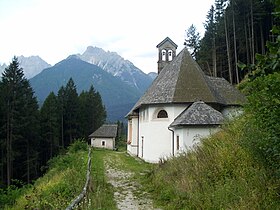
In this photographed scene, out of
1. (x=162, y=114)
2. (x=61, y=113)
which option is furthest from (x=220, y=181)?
(x=61, y=113)

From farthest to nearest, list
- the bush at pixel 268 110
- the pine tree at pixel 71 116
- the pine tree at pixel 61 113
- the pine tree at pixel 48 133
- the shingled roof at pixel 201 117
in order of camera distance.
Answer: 1. the pine tree at pixel 71 116
2. the pine tree at pixel 61 113
3. the pine tree at pixel 48 133
4. the shingled roof at pixel 201 117
5. the bush at pixel 268 110

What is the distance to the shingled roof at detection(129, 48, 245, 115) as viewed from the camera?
2381 centimetres

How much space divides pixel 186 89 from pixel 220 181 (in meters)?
16.3

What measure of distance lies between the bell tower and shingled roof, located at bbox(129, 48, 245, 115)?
6.29 metres

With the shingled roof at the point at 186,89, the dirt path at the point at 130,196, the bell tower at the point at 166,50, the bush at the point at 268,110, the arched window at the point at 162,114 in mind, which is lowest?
the dirt path at the point at 130,196

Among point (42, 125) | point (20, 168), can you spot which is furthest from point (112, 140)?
point (20, 168)

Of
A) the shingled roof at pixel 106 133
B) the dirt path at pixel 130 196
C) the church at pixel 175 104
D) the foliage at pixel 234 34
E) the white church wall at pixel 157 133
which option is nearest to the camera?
the dirt path at pixel 130 196

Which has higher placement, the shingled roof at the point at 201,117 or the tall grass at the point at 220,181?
the shingled roof at the point at 201,117

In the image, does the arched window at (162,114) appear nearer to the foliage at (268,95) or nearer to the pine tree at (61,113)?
the foliage at (268,95)

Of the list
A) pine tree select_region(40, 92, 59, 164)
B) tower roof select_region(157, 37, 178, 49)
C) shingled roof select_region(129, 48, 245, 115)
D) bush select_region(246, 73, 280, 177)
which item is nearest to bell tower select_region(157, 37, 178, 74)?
tower roof select_region(157, 37, 178, 49)

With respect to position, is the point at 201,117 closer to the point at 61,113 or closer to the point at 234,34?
the point at 234,34

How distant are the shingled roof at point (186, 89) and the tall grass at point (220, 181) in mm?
11890

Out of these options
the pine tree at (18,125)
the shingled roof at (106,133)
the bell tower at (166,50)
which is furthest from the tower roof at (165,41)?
the shingled roof at (106,133)

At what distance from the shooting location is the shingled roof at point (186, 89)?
78.1ft
